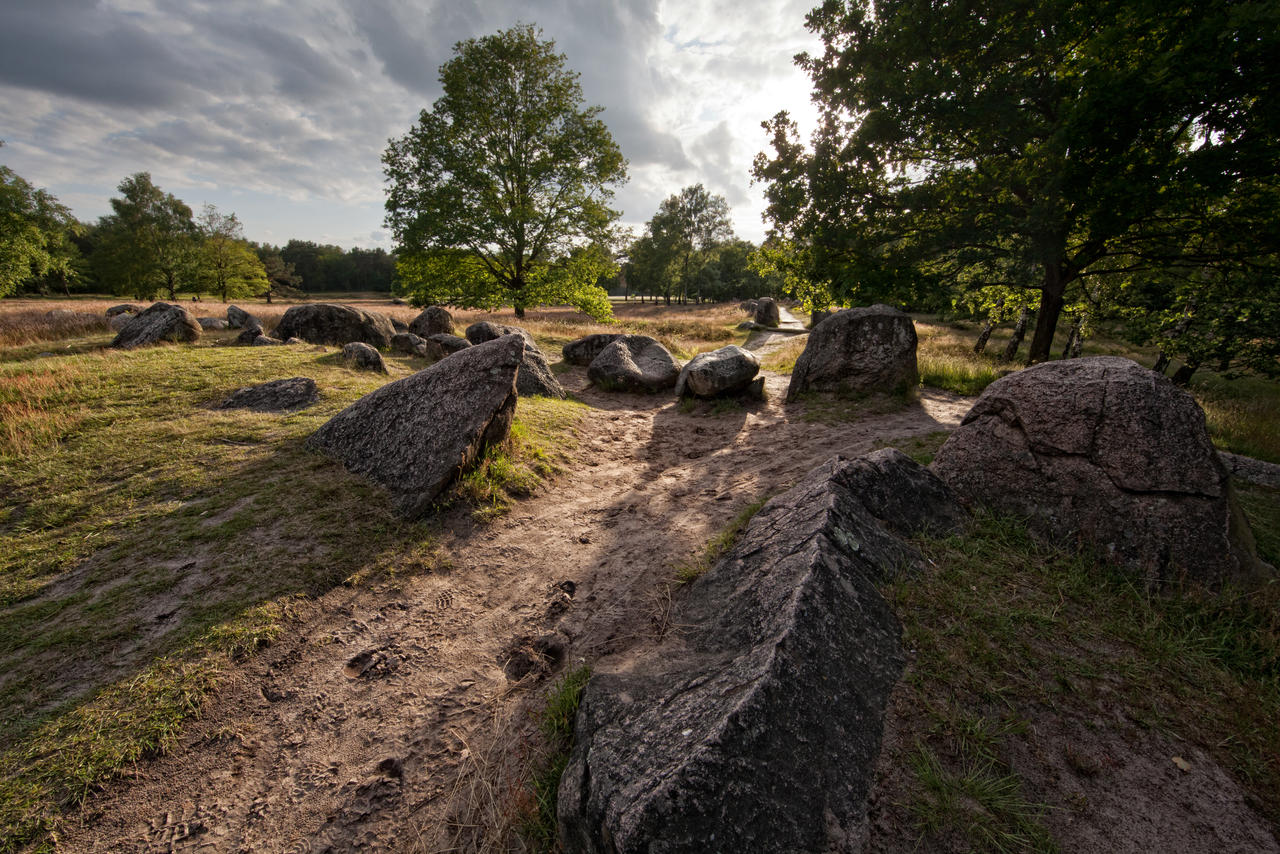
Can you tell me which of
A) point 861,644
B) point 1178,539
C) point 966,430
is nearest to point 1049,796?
point 861,644

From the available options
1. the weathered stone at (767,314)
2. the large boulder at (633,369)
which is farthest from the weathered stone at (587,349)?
the weathered stone at (767,314)

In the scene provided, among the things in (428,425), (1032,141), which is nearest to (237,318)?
(428,425)

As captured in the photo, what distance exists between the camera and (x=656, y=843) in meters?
1.99

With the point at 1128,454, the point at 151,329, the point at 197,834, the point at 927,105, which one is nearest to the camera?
the point at 197,834

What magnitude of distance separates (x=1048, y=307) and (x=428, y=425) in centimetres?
1573

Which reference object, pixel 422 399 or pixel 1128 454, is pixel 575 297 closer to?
pixel 422 399

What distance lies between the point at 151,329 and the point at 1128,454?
21.7 meters

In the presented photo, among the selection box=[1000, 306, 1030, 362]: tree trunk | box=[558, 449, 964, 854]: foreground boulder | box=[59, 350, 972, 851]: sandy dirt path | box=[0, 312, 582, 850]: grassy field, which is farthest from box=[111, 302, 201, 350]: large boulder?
box=[1000, 306, 1030, 362]: tree trunk

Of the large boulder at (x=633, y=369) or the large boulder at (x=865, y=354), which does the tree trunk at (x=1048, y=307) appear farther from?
the large boulder at (x=633, y=369)

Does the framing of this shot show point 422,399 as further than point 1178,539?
Yes

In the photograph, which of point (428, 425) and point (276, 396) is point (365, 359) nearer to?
point (276, 396)

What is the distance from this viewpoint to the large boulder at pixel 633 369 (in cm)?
1276

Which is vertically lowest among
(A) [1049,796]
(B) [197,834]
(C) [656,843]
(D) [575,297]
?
(B) [197,834]

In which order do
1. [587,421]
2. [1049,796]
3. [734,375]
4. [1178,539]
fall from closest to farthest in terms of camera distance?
1. [1049,796]
2. [1178,539]
3. [587,421]
4. [734,375]
